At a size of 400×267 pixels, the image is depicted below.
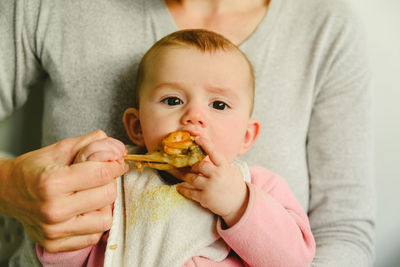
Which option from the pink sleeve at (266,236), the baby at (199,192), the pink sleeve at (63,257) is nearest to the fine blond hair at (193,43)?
the baby at (199,192)

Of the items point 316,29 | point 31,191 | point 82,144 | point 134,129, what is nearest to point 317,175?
point 316,29

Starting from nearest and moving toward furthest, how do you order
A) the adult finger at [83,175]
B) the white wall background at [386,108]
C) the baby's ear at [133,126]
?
the adult finger at [83,175] → the baby's ear at [133,126] → the white wall background at [386,108]

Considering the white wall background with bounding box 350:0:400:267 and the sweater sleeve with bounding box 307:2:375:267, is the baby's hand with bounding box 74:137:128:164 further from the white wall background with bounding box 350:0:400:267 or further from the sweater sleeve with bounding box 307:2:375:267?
the white wall background with bounding box 350:0:400:267

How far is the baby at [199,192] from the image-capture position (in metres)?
0.98

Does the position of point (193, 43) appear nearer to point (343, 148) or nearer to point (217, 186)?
point (217, 186)

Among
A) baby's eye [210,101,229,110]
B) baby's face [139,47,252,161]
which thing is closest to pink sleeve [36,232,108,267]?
baby's face [139,47,252,161]

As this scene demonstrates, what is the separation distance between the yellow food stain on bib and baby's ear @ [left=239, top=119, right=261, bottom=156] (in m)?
0.35

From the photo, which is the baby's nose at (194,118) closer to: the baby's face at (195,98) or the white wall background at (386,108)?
the baby's face at (195,98)

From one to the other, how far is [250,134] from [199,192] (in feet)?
1.27

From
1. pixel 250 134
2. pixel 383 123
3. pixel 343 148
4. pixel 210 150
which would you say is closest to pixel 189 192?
pixel 210 150

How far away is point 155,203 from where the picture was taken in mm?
1044

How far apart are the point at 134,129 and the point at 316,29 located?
0.84 meters

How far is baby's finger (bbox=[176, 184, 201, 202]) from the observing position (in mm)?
1005

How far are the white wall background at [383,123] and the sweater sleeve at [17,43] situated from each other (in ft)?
1.21
